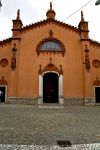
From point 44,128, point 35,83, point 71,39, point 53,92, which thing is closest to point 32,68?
point 35,83

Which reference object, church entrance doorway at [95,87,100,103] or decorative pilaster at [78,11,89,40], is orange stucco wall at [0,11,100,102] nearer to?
decorative pilaster at [78,11,89,40]

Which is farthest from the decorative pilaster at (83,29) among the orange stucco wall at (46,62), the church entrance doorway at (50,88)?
the church entrance doorway at (50,88)

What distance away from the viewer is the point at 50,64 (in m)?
30.3

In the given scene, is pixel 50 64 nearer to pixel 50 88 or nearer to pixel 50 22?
pixel 50 88

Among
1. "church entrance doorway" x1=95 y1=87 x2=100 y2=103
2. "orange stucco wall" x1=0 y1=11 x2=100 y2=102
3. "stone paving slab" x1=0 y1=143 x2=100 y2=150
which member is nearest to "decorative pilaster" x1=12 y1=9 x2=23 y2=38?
"orange stucco wall" x1=0 y1=11 x2=100 y2=102

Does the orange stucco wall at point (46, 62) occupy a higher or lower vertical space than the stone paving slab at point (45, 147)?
higher

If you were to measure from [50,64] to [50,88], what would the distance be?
9.88 ft

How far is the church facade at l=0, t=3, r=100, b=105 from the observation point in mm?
29297

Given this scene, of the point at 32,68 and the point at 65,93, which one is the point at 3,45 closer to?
the point at 32,68

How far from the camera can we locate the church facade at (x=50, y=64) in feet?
96.1

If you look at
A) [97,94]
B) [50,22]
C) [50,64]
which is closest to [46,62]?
[50,64]

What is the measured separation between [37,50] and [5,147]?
23540 millimetres

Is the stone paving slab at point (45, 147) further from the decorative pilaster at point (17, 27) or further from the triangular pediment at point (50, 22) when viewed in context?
the triangular pediment at point (50, 22)

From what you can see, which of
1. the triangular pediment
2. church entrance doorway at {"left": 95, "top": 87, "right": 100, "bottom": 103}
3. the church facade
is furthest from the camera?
the triangular pediment
